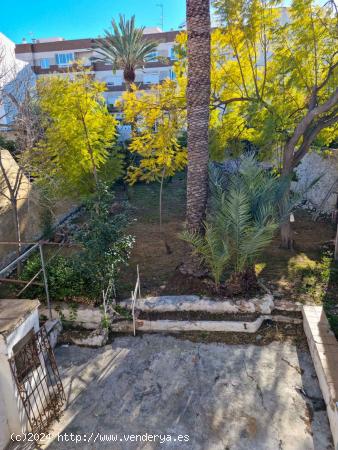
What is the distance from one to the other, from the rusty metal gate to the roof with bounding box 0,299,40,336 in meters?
0.35

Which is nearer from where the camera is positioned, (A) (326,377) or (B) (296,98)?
(A) (326,377)

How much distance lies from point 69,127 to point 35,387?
7905 mm

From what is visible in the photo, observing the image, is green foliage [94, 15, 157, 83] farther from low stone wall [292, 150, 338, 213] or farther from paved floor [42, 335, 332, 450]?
paved floor [42, 335, 332, 450]

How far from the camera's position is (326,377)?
4.38 m

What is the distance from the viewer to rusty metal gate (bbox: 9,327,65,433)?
13.0ft

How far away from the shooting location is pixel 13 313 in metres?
4.07

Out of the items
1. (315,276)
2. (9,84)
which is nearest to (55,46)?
(9,84)

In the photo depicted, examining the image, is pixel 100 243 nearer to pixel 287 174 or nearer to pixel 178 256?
pixel 178 256

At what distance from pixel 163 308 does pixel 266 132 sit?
18.5ft

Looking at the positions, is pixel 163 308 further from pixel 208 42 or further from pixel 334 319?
pixel 208 42

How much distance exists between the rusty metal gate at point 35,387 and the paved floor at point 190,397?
0.63 ft

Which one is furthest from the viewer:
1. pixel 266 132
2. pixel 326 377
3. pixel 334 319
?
pixel 266 132

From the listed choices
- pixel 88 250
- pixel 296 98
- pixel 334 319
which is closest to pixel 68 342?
pixel 88 250

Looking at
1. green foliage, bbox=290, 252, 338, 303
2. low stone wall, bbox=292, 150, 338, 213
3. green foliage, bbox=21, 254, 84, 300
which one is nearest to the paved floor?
green foliage, bbox=21, 254, 84, 300
